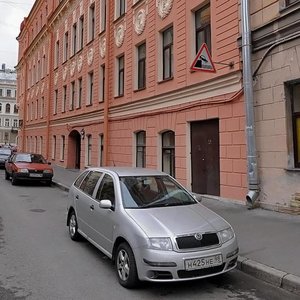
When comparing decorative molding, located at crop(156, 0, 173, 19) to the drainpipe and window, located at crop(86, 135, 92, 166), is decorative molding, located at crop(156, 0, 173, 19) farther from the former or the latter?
window, located at crop(86, 135, 92, 166)

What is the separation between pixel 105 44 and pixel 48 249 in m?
14.6

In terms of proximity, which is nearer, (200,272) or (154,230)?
(200,272)

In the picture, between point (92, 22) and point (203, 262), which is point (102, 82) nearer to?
point (92, 22)

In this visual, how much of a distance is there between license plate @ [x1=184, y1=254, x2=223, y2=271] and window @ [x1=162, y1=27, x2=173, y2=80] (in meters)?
10.1

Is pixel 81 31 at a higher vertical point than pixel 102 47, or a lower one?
higher

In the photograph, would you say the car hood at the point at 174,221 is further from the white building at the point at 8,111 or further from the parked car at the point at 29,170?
the white building at the point at 8,111

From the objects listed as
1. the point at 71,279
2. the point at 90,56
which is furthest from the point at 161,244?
the point at 90,56

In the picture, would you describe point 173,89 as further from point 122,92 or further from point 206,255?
point 206,255

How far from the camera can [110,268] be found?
5.64 meters

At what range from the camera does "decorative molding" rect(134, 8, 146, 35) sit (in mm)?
15898

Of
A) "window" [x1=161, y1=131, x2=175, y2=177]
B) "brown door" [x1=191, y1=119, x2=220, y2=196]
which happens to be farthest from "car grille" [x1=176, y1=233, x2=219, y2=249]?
"window" [x1=161, y1=131, x2=175, y2=177]

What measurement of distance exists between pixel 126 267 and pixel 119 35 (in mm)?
15029

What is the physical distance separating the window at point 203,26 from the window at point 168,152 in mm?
3377

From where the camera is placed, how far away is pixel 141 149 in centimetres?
1634
